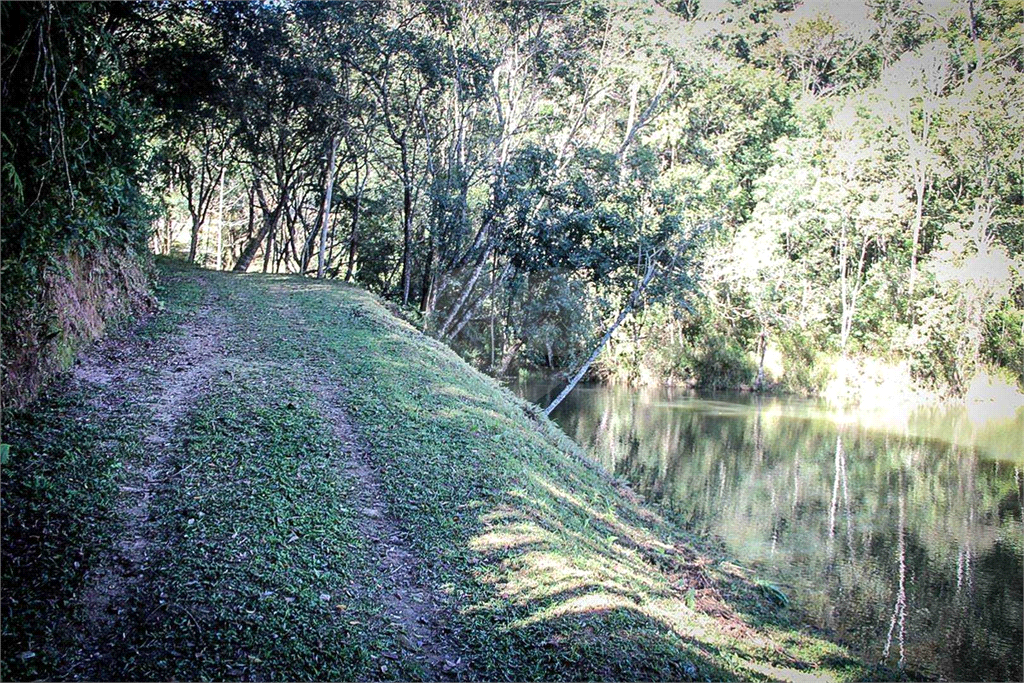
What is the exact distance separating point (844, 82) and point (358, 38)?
27.3 metres

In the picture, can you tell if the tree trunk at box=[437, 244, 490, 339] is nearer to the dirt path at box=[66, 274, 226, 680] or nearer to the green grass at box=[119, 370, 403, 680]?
the dirt path at box=[66, 274, 226, 680]

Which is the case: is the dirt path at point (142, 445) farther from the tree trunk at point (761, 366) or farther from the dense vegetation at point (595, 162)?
the tree trunk at point (761, 366)

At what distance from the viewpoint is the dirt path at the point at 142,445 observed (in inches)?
160

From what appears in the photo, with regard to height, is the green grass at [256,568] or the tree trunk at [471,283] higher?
the tree trunk at [471,283]

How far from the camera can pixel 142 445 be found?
6090 millimetres

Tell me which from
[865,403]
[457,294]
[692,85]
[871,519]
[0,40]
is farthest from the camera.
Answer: [692,85]

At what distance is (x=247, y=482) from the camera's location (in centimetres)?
587

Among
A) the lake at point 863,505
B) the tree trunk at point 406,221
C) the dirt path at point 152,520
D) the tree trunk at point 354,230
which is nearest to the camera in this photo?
the dirt path at point 152,520

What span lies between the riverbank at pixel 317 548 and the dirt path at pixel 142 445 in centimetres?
2

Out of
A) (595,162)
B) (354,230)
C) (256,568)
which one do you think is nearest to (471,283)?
(595,162)

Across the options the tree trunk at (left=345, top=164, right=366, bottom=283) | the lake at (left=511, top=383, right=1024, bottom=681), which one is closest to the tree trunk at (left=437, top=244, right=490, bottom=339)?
the lake at (left=511, top=383, right=1024, bottom=681)

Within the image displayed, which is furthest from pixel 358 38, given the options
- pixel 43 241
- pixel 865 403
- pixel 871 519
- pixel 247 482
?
pixel 865 403

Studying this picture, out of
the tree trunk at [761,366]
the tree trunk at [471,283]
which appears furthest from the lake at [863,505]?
the tree trunk at [761,366]

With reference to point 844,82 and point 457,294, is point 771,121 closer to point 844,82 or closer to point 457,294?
point 844,82
